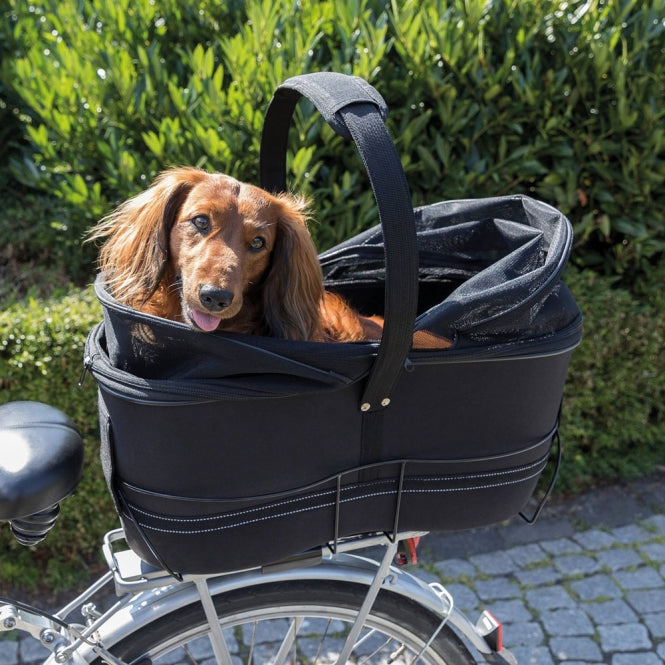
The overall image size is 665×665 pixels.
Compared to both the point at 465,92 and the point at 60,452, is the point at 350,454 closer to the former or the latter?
the point at 60,452

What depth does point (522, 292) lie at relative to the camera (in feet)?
5.62

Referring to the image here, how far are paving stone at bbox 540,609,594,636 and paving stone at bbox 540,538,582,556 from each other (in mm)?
463

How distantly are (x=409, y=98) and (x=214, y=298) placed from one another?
2.45 m

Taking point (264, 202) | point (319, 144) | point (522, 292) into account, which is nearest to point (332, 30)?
point (319, 144)

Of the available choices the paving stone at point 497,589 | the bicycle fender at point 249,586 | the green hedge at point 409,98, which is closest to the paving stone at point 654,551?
the paving stone at point 497,589

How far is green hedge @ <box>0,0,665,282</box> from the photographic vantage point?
3.62 metres

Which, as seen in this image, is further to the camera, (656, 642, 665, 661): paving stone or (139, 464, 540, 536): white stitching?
(656, 642, 665, 661): paving stone

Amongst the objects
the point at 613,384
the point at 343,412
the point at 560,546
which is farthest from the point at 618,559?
the point at 343,412

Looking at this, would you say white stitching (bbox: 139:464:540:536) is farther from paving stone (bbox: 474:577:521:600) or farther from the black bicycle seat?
paving stone (bbox: 474:577:521:600)

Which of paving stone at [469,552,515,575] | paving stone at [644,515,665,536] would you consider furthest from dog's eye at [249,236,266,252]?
paving stone at [644,515,665,536]

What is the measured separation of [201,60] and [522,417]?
2.69 m

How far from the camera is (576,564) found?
370 cm

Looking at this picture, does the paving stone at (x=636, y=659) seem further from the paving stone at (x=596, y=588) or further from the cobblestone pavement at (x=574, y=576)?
the paving stone at (x=596, y=588)

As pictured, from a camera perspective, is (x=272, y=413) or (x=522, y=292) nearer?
(x=272, y=413)
